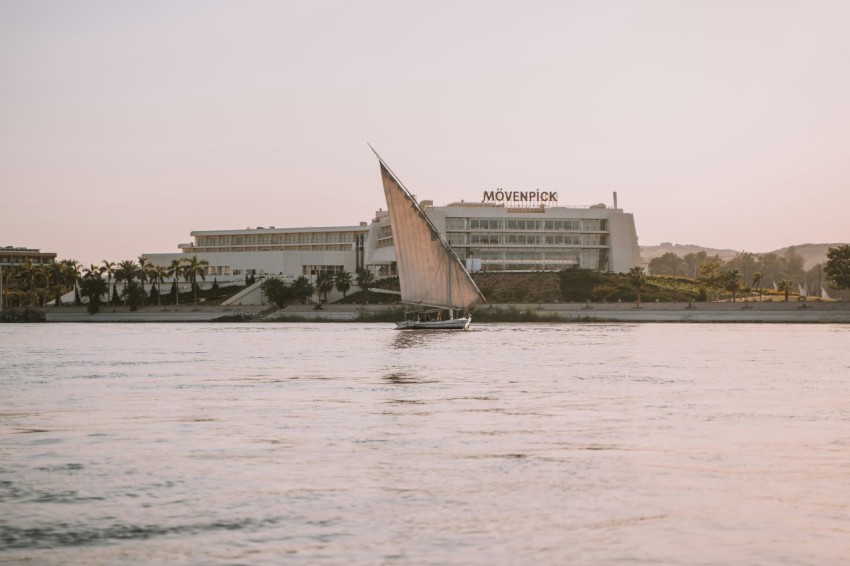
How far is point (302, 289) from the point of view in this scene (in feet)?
561

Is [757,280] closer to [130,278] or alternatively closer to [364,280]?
[364,280]

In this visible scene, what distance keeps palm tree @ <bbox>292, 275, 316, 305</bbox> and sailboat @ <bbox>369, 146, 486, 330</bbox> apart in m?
53.7

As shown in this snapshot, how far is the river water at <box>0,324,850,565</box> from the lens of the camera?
1648 cm

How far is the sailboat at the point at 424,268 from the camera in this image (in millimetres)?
92375

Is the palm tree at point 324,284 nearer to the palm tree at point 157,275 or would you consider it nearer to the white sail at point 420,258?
the palm tree at point 157,275

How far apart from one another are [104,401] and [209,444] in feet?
42.7

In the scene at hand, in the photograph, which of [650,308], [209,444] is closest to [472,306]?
[650,308]

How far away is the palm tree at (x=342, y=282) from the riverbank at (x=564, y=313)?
9.05m

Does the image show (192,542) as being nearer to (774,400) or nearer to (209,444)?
(209,444)

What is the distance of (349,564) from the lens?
15.4 m

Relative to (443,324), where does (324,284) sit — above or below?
above

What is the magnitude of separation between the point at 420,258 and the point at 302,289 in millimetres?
76618

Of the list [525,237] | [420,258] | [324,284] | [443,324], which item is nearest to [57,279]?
[324,284]

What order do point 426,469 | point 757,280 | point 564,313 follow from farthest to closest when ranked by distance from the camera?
point 757,280 < point 564,313 < point 426,469
